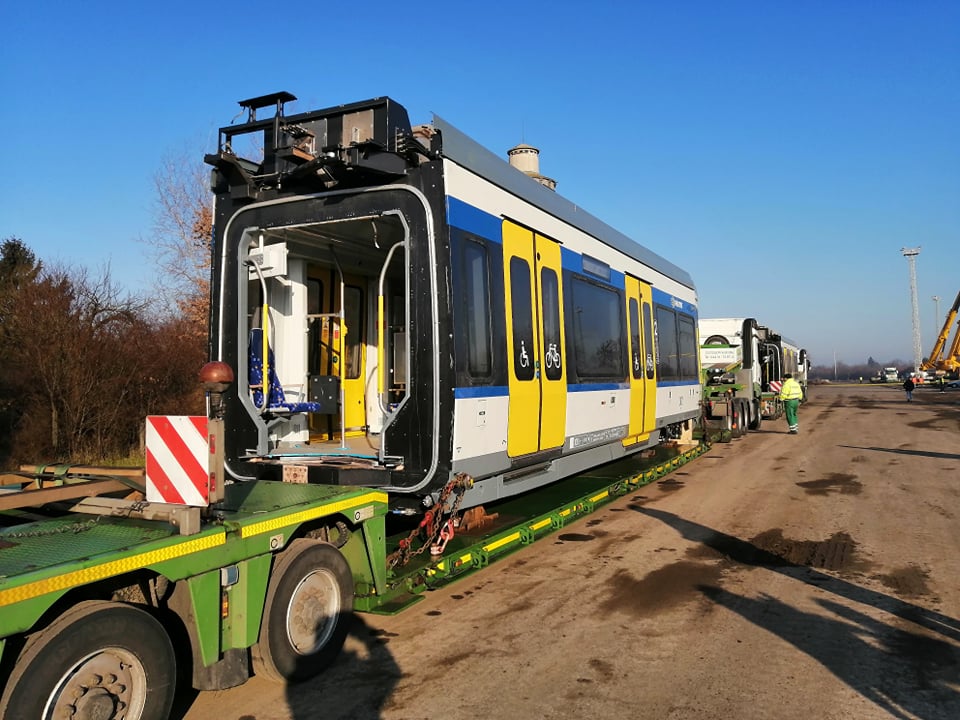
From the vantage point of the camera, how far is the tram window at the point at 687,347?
40.9 ft

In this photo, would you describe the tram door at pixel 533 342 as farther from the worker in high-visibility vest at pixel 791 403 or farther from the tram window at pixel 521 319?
the worker in high-visibility vest at pixel 791 403

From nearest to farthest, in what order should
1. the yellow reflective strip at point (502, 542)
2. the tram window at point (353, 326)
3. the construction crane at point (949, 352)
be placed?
the yellow reflective strip at point (502, 542) → the tram window at point (353, 326) → the construction crane at point (949, 352)

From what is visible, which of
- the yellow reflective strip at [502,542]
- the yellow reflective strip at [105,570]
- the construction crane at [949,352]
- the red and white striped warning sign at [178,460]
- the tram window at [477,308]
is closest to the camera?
→ the yellow reflective strip at [105,570]

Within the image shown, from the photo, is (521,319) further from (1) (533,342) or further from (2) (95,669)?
(2) (95,669)

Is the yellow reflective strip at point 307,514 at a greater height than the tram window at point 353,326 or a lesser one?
lesser

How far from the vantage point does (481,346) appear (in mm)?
5719

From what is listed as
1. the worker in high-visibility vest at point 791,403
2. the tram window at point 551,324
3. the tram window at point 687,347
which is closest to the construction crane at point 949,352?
the worker in high-visibility vest at point 791,403

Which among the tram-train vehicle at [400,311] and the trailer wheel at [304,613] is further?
the tram-train vehicle at [400,311]

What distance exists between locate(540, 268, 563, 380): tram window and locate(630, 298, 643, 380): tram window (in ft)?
8.60

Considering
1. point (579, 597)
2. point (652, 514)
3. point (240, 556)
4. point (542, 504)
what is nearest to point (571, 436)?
point (542, 504)

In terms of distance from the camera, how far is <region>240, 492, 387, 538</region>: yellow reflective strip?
12.5 ft

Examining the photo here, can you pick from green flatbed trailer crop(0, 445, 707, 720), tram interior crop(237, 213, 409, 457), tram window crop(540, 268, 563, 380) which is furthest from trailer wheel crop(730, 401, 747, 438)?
green flatbed trailer crop(0, 445, 707, 720)

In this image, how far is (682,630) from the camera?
5.11 m

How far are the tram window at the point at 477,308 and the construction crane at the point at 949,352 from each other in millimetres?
51097
